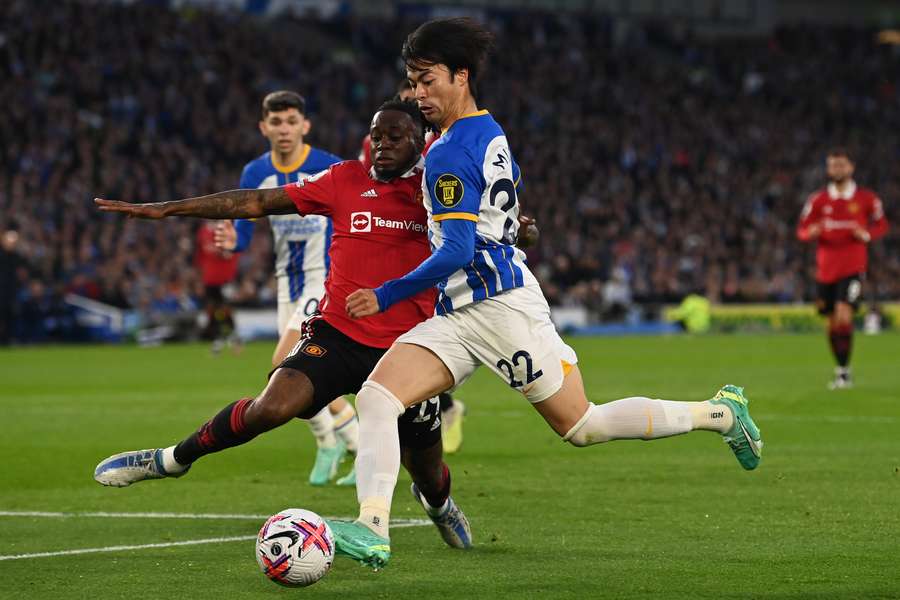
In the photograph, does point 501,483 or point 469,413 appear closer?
point 501,483

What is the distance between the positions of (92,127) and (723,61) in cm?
2426

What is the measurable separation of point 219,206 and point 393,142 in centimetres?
83

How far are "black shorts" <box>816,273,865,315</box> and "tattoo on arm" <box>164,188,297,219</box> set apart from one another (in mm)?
11289

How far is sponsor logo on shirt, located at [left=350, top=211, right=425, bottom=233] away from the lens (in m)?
6.94

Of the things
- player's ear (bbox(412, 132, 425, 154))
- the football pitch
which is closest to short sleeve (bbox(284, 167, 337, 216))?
player's ear (bbox(412, 132, 425, 154))

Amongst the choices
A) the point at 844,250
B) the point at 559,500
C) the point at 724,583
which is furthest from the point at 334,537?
the point at 844,250

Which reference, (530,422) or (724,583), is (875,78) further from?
(724,583)

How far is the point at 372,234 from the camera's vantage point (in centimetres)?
696

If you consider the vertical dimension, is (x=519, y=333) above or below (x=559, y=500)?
above

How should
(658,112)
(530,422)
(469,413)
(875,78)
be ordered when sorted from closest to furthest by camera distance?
(530,422) → (469,413) → (658,112) → (875,78)

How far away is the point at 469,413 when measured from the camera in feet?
50.2

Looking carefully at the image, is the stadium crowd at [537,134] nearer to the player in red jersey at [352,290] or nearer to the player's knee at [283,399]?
the player in red jersey at [352,290]

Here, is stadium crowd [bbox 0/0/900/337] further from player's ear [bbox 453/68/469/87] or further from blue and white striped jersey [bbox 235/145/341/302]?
player's ear [bbox 453/68/469/87]

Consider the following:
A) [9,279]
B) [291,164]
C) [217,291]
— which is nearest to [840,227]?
[291,164]
